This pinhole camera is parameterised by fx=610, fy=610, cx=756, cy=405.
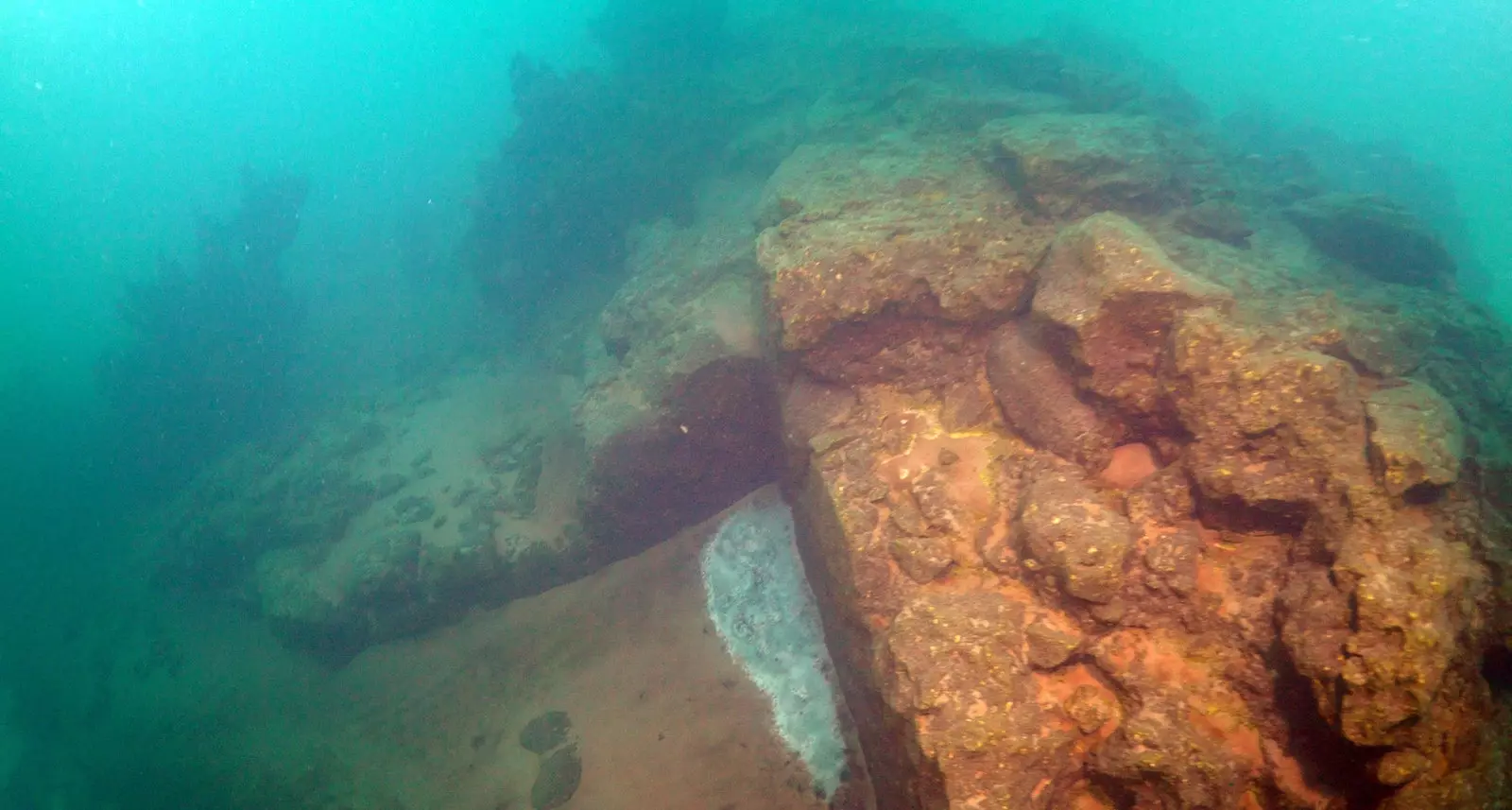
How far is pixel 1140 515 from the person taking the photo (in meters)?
5.16

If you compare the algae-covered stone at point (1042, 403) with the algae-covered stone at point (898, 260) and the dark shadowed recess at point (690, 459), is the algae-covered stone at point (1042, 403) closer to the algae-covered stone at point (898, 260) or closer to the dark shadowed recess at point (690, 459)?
the algae-covered stone at point (898, 260)

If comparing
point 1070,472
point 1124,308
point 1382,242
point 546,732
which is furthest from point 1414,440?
point 546,732

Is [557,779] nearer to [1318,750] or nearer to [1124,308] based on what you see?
[1318,750]

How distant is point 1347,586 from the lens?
4.05m

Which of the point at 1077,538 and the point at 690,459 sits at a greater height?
the point at 1077,538

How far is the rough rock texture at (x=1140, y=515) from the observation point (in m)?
4.04

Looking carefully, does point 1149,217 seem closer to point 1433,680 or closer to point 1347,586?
point 1347,586

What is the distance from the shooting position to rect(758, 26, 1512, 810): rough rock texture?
404 cm

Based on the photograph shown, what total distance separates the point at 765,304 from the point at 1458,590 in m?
6.05

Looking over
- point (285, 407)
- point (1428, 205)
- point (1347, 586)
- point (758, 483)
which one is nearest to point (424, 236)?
point (285, 407)

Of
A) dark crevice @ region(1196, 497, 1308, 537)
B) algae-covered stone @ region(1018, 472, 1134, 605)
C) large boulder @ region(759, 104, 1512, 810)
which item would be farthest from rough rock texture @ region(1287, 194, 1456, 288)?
algae-covered stone @ region(1018, 472, 1134, 605)

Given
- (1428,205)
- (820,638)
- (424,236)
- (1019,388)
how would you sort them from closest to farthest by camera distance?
1. (1019,388)
2. (820,638)
3. (1428,205)
4. (424,236)

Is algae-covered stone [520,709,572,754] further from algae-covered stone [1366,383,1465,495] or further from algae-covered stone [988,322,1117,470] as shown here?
algae-covered stone [1366,383,1465,495]

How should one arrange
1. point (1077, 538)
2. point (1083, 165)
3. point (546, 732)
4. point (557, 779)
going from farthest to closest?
point (546, 732) → point (1083, 165) → point (557, 779) → point (1077, 538)
